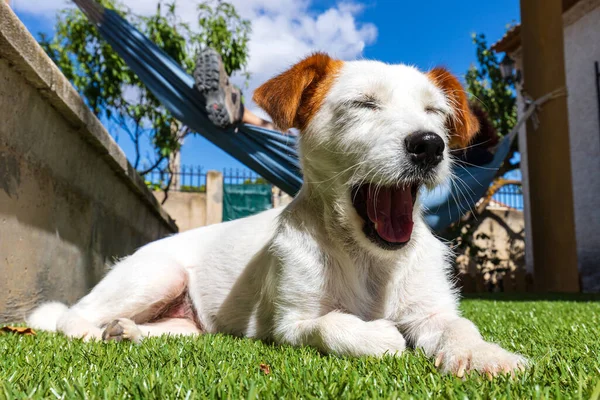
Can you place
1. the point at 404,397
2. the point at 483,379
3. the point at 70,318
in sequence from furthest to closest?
the point at 70,318 → the point at 483,379 → the point at 404,397

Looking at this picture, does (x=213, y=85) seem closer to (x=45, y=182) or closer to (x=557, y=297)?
(x=45, y=182)

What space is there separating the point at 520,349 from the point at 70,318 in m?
2.16

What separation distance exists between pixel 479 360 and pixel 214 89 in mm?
3934

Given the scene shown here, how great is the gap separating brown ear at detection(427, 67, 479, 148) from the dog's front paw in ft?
4.56

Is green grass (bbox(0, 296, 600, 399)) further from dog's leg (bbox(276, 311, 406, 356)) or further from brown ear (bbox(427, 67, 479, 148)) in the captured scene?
brown ear (bbox(427, 67, 479, 148))

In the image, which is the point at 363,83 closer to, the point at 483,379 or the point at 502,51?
the point at 483,379

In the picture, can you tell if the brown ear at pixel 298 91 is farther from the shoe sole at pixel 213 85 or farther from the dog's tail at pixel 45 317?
the shoe sole at pixel 213 85

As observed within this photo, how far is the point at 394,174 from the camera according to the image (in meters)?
2.07

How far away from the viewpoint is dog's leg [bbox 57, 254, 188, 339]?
269 cm

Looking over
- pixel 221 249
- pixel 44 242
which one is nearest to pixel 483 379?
pixel 221 249

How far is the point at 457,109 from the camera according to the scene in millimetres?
2668

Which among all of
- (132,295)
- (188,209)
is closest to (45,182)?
(132,295)

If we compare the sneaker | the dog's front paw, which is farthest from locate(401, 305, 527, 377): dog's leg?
the sneaker

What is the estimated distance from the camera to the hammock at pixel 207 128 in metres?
4.86
